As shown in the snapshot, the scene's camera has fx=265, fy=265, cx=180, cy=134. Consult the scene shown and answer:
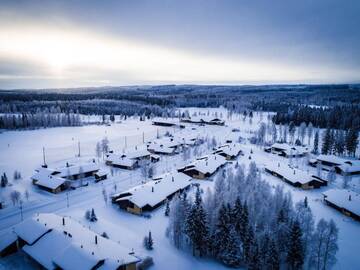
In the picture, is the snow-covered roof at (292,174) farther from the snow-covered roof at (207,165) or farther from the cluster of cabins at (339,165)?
the snow-covered roof at (207,165)

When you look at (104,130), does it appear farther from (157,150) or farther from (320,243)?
(320,243)

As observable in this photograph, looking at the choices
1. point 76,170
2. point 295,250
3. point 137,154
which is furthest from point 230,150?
point 295,250

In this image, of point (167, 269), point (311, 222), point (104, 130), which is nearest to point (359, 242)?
point (311, 222)

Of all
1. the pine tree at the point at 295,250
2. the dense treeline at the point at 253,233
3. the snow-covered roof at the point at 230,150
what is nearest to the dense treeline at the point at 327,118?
the snow-covered roof at the point at 230,150

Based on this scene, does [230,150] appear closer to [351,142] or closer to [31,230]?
[351,142]

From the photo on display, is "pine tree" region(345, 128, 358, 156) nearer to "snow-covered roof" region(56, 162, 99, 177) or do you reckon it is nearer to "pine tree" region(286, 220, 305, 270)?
"pine tree" region(286, 220, 305, 270)

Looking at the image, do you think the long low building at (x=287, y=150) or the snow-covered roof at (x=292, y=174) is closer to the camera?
the snow-covered roof at (x=292, y=174)
